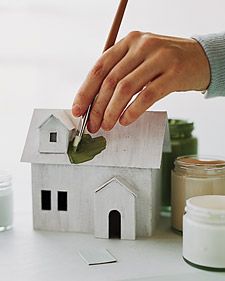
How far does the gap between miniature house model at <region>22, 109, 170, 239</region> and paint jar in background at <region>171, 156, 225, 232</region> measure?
0.03 m

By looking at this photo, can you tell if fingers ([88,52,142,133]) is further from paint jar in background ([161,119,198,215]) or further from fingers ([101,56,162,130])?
paint jar in background ([161,119,198,215])

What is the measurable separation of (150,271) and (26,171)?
0.55 metres

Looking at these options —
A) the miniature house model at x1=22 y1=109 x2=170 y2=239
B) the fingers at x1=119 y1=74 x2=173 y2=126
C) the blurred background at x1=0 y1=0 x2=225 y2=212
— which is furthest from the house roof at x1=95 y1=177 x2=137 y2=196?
the blurred background at x1=0 y1=0 x2=225 y2=212

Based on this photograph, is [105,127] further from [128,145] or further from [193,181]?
[193,181]

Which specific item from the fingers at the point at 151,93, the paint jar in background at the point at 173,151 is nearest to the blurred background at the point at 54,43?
the paint jar in background at the point at 173,151

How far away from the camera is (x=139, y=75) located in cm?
91

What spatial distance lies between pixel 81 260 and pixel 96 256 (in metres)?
0.02

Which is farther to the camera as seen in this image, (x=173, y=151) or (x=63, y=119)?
(x=173, y=151)

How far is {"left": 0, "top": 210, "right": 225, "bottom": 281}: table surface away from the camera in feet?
2.75

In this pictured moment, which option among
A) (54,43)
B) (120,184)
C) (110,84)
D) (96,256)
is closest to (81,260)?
(96,256)

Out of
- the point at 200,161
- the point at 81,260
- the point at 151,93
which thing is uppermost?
the point at 151,93

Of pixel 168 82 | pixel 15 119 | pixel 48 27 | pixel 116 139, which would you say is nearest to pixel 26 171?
pixel 15 119

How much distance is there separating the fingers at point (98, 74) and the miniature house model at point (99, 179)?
0.17 ft

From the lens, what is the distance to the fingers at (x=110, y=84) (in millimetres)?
921
